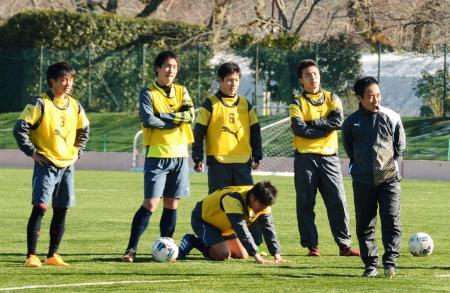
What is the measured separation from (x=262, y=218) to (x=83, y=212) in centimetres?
730

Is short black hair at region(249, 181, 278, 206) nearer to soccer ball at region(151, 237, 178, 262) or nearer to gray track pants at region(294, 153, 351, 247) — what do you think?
soccer ball at region(151, 237, 178, 262)

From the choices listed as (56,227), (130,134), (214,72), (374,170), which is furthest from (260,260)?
(214,72)


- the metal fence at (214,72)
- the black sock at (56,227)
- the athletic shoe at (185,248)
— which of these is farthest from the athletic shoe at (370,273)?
the metal fence at (214,72)

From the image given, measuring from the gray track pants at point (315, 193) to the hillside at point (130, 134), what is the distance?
19.5 meters

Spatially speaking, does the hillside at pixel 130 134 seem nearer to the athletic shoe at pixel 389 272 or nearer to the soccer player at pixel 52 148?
the soccer player at pixel 52 148

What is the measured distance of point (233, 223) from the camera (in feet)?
37.6

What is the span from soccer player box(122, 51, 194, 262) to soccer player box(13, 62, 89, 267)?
2.39 feet

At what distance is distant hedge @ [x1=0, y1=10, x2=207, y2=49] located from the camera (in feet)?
140

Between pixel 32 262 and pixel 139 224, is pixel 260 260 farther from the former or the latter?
pixel 32 262

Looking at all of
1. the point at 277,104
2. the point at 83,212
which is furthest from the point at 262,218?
the point at 277,104

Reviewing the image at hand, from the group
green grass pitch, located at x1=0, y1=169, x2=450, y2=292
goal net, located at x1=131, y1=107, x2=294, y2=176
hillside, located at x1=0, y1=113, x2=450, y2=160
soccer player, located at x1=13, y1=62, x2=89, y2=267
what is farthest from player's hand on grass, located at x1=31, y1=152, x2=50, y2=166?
hillside, located at x1=0, y1=113, x2=450, y2=160

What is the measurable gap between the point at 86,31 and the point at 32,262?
32.0 meters

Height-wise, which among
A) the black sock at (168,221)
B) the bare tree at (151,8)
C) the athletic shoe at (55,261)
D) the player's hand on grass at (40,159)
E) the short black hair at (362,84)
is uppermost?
the bare tree at (151,8)

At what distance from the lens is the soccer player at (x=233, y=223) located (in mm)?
11375
